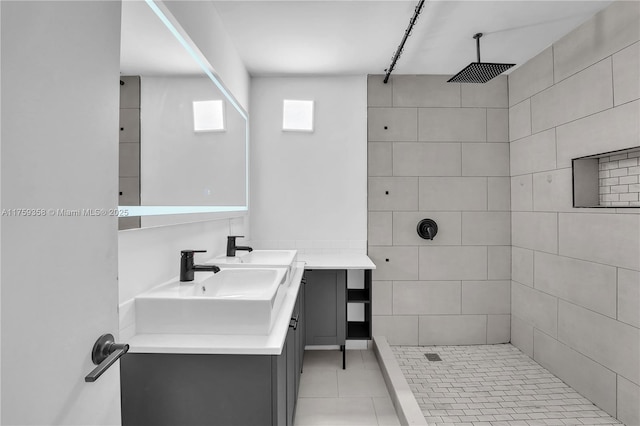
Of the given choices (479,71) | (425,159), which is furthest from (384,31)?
(425,159)

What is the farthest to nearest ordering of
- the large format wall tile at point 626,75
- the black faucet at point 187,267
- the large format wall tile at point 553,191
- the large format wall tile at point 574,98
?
the large format wall tile at point 553,191
the large format wall tile at point 574,98
the large format wall tile at point 626,75
the black faucet at point 187,267

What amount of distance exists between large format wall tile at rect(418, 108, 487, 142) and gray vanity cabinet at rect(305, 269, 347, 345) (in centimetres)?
168

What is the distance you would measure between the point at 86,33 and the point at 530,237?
3.49 meters

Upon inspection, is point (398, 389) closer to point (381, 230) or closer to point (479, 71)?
point (381, 230)

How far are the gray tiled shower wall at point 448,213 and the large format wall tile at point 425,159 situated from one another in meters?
0.01

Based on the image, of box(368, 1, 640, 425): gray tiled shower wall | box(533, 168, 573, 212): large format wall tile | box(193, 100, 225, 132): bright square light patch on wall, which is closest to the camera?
box(193, 100, 225, 132): bright square light patch on wall

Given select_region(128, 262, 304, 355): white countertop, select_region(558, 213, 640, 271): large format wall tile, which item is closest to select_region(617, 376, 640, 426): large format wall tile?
select_region(558, 213, 640, 271): large format wall tile

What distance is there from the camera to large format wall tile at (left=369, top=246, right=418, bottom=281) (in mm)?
3473

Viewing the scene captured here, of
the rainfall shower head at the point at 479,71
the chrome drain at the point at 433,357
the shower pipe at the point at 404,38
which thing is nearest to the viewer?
the shower pipe at the point at 404,38

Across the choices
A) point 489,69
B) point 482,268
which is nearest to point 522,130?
point 489,69

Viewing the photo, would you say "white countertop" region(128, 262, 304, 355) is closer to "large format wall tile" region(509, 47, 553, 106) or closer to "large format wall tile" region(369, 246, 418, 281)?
"large format wall tile" region(369, 246, 418, 281)

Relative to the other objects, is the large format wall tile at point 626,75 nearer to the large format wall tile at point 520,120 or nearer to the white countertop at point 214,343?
the large format wall tile at point 520,120

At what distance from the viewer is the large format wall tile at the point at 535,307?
2865 millimetres

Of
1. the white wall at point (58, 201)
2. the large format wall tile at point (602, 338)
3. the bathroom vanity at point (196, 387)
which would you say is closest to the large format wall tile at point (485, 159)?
the large format wall tile at point (602, 338)
